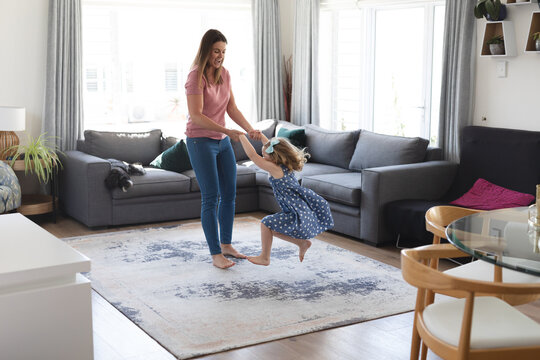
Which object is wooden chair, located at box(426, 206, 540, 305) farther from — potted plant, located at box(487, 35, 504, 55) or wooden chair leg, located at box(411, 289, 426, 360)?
potted plant, located at box(487, 35, 504, 55)

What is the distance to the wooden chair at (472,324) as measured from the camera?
2209 millimetres

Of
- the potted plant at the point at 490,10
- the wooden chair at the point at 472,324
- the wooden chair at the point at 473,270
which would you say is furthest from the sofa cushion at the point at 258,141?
the wooden chair at the point at 472,324

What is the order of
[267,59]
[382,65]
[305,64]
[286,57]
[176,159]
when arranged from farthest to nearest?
1. [286,57]
2. [267,59]
3. [305,64]
4. [382,65]
5. [176,159]

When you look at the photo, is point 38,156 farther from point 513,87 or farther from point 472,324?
point 472,324

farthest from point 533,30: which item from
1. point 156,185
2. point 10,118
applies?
point 10,118

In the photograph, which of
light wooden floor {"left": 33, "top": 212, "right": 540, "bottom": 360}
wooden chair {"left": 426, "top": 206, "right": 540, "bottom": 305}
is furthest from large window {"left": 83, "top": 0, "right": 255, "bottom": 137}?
wooden chair {"left": 426, "top": 206, "right": 540, "bottom": 305}

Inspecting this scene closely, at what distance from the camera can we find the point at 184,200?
20.0 feet

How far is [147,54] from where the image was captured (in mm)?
7070

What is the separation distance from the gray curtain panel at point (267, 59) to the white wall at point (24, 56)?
2.25 metres

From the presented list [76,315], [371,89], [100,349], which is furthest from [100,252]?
[371,89]

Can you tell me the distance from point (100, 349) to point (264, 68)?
187 inches

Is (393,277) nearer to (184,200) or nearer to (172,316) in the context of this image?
(172,316)

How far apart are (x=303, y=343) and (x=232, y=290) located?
34.2 inches

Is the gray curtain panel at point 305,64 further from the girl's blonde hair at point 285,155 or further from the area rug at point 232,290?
the girl's blonde hair at point 285,155
